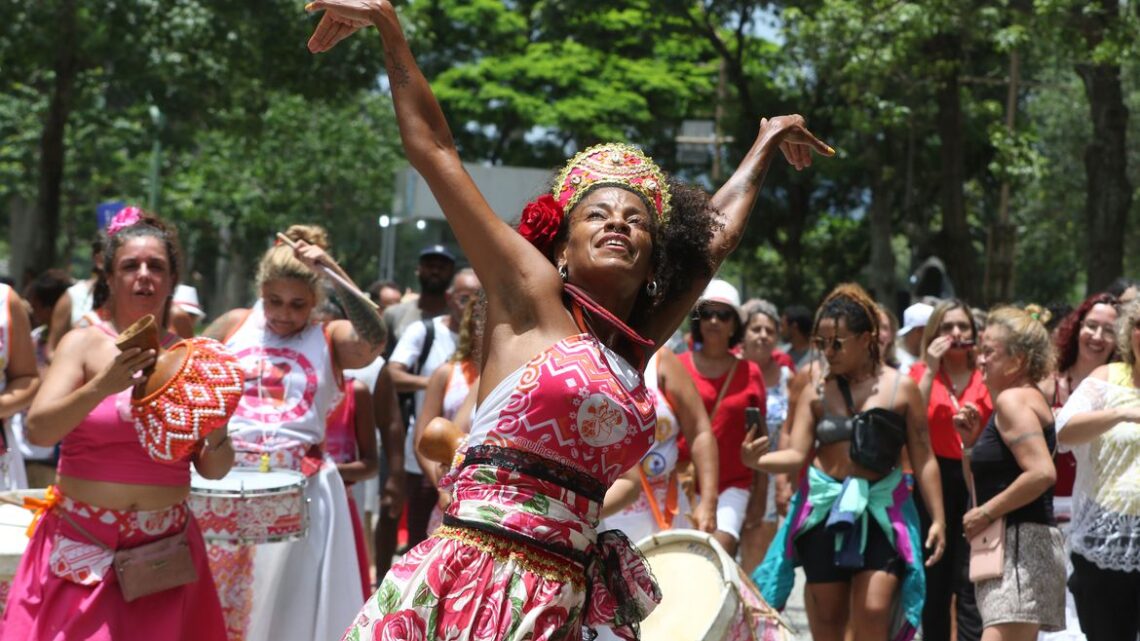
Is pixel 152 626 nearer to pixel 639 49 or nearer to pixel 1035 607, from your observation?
pixel 1035 607

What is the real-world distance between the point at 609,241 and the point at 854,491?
3.83m

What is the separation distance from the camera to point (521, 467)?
3.62m

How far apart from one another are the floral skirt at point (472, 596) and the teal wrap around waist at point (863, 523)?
3842mm

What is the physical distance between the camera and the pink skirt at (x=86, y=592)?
5.16m

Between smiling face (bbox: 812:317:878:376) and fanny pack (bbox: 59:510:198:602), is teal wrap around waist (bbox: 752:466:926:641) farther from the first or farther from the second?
fanny pack (bbox: 59:510:198:602)

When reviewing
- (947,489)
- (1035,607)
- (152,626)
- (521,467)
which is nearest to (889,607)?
(1035,607)

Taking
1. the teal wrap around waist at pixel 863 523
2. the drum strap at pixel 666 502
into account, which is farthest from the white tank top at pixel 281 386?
the teal wrap around waist at pixel 863 523

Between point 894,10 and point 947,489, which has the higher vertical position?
point 894,10

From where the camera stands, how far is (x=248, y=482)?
20.3 feet

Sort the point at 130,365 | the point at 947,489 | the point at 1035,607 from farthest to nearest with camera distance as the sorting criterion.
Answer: the point at 947,489 → the point at 1035,607 → the point at 130,365

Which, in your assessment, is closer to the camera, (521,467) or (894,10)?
(521,467)

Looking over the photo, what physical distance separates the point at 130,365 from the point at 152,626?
3.01 ft

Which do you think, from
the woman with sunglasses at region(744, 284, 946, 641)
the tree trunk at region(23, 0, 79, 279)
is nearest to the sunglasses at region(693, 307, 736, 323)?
the woman with sunglasses at region(744, 284, 946, 641)

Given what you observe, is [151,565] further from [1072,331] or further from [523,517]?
[1072,331]
